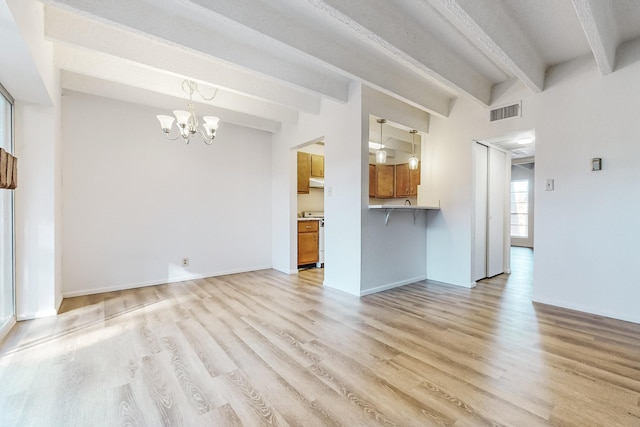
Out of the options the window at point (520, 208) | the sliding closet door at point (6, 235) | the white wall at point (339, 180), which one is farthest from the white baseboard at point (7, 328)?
the window at point (520, 208)

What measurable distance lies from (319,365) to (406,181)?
479cm

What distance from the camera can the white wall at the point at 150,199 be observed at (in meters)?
3.59

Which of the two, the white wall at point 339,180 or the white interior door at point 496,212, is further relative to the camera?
the white interior door at point 496,212

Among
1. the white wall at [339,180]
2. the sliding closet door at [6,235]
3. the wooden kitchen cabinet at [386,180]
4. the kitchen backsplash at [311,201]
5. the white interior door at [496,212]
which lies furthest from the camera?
the wooden kitchen cabinet at [386,180]

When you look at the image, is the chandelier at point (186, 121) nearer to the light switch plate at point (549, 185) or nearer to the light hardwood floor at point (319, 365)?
the light hardwood floor at point (319, 365)

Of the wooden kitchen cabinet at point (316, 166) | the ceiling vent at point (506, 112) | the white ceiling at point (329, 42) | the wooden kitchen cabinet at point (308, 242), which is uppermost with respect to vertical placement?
the white ceiling at point (329, 42)

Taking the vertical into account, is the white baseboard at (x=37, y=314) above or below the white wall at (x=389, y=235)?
below

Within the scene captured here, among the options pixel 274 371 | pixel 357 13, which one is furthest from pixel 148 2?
pixel 274 371

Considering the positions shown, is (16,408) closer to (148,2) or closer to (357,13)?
(148,2)

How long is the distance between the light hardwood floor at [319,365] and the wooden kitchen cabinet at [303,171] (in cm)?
270

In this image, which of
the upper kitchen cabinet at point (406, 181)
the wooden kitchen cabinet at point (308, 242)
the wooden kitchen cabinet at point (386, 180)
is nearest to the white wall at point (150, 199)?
the wooden kitchen cabinet at point (308, 242)

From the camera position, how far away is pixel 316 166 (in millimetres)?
5746

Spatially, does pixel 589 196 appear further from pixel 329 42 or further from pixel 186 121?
pixel 186 121

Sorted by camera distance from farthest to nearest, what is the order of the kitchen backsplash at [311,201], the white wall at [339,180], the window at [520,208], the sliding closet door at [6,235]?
1. the window at [520,208]
2. the kitchen backsplash at [311,201]
3. the white wall at [339,180]
4. the sliding closet door at [6,235]
